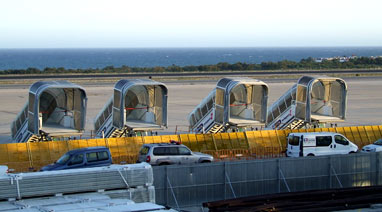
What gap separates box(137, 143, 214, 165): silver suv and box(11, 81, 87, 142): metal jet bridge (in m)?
5.64

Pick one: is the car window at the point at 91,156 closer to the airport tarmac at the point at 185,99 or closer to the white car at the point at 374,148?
the airport tarmac at the point at 185,99

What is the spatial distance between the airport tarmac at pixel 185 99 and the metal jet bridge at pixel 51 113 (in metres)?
5.21

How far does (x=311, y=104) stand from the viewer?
3600 centimetres

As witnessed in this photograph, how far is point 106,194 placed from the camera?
54.6 feet

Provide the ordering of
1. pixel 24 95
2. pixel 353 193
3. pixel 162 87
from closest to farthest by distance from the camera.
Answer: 1. pixel 353 193
2. pixel 162 87
3. pixel 24 95

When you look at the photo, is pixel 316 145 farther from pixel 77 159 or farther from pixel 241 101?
pixel 77 159

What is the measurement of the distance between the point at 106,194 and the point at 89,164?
667 cm

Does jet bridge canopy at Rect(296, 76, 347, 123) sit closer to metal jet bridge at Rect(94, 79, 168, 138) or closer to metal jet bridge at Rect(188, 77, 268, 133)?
metal jet bridge at Rect(188, 77, 268, 133)

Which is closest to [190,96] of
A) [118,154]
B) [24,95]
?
[24,95]

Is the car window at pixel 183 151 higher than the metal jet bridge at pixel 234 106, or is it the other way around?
the metal jet bridge at pixel 234 106

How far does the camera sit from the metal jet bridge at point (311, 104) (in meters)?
33.8

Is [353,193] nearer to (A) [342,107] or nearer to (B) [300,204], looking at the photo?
(B) [300,204]

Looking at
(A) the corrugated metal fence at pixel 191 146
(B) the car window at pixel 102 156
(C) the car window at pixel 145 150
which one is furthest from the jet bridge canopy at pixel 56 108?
(B) the car window at pixel 102 156

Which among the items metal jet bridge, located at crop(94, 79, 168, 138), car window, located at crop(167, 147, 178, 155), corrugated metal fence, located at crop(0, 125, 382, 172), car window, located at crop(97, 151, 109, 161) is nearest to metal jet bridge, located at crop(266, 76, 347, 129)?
corrugated metal fence, located at crop(0, 125, 382, 172)
